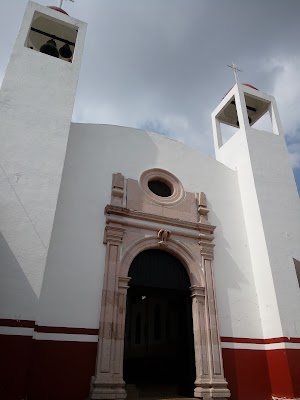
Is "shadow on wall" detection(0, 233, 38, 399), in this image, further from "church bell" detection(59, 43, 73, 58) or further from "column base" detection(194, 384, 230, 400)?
"church bell" detection(59, 43, 73, 58)

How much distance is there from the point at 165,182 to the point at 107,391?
5149mm

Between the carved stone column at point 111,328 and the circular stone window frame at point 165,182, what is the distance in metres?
1.46

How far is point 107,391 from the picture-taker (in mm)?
5766

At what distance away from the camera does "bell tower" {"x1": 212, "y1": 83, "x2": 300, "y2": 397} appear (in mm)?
7624

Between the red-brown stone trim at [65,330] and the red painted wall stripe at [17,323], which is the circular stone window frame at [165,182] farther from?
the red painted wall stripe at [17,323]

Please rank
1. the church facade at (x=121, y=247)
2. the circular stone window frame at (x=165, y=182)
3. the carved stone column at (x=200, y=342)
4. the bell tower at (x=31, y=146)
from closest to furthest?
1. the bell tower at (x=31, y=146)
2. the church facade at (x=121, y=247)
3. the carved stone column at (x=200, y=342)
4. the circular stone window frame at (x=165, y=182)

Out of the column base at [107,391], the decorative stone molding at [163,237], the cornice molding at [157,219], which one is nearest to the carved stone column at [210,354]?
the cornice molding at [157,219]

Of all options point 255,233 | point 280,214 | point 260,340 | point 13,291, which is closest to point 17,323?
point 13,291

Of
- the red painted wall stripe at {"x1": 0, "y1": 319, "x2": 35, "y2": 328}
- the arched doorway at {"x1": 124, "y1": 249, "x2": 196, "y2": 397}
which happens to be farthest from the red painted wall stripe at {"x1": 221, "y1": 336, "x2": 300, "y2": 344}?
the red painted wall stripe at {"x1": 0, "y1": 319, "x2": 35, "y2": 328}

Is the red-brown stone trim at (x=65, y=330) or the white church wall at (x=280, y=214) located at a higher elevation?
the white church wall at (x=280, y=214)

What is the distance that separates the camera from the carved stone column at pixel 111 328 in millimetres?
5836

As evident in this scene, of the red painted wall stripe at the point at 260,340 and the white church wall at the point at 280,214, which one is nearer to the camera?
the red painted wall stripe at the point at 260,340

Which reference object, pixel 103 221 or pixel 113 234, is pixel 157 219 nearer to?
pixel 113 234

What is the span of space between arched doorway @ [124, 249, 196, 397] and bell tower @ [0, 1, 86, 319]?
2489 millimetres
